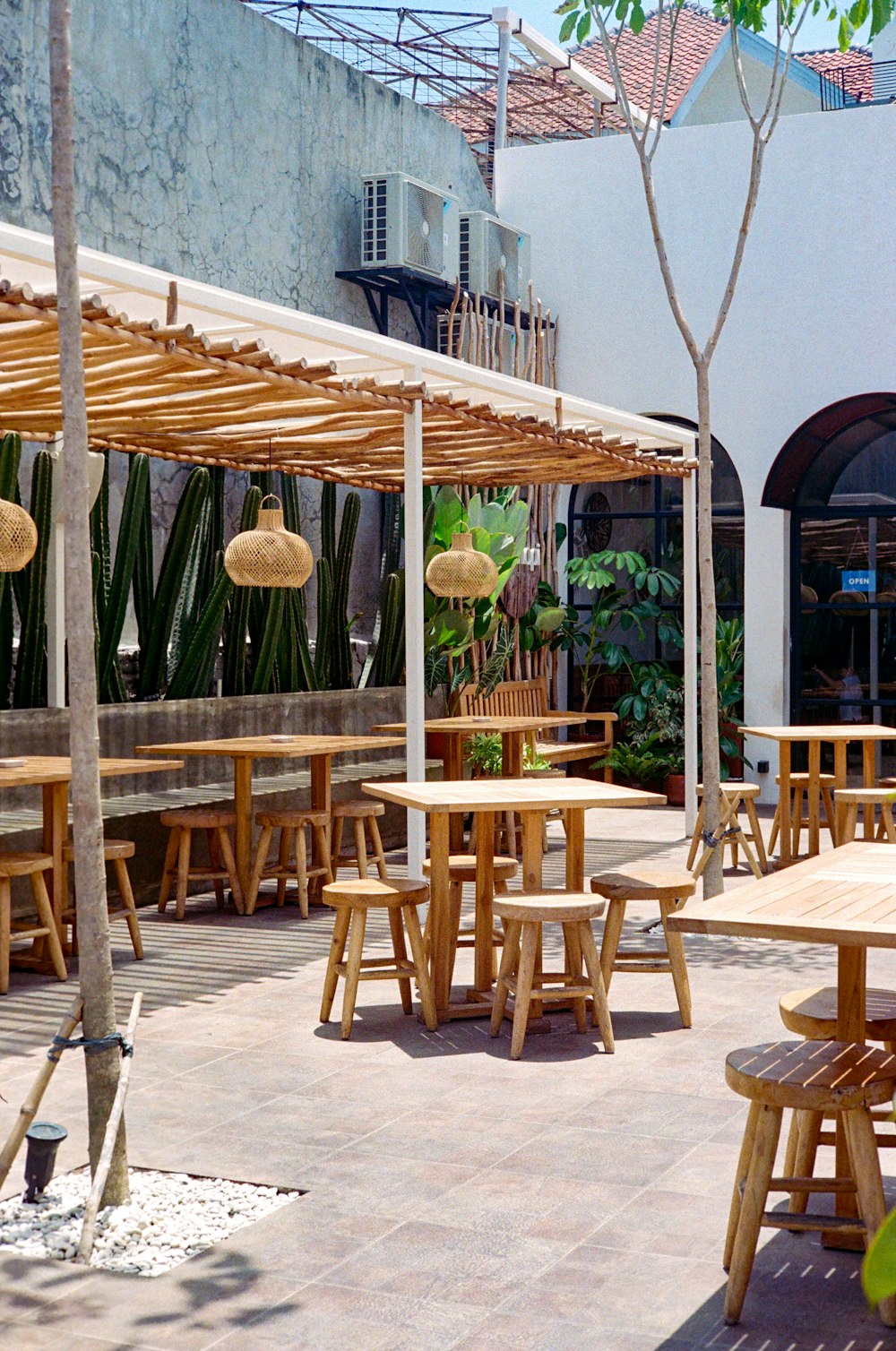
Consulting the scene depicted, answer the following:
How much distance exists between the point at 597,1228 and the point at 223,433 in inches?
218

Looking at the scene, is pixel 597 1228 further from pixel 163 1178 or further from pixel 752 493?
pixel 752 493

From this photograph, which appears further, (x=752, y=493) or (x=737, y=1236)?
(x=752, y=493)

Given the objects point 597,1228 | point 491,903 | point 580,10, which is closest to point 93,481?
point 580,10

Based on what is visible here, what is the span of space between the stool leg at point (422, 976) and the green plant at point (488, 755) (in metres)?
5.24

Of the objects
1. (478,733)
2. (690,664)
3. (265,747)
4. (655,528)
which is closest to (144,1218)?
(265,747)

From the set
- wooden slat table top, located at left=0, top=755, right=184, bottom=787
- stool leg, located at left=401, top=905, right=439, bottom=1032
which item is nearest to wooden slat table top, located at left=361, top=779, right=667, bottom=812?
stool leg, located at left=401, top=905, right=439, bottom=1032

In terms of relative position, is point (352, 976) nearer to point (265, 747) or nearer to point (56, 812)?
point (56, 812)

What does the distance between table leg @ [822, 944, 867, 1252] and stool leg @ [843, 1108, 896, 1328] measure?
285mm

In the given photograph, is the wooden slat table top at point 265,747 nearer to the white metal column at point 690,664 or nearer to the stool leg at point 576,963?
the white metal column at point 690,664

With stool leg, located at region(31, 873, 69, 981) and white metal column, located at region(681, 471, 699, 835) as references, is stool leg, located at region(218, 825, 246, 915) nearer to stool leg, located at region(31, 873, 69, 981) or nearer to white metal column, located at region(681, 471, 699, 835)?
stool leg, located at region(31, 873, 69, 981)

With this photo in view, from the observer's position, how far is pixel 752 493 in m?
12.9

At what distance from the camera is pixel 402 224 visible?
38.6ft

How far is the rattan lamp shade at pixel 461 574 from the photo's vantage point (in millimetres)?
9109

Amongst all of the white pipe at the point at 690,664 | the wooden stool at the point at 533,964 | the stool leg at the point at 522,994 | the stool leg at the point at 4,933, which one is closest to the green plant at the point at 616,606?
the white pipe at the point at 690,664
